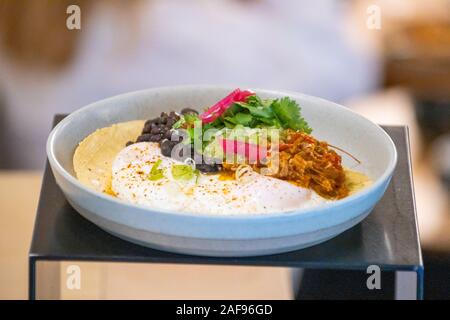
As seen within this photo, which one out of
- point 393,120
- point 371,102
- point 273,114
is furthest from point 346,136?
point 371,102

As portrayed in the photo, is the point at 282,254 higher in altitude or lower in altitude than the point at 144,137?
lower

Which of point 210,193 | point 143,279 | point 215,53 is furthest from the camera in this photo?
point 215,53

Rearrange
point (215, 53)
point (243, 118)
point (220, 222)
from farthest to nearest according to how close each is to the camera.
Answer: point (215, 53) → point (243, 118) → point (220, 222)

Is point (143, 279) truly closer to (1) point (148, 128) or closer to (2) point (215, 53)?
(1) point (148, 128)

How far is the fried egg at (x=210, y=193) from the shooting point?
1.18m

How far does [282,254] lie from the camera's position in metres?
1.15

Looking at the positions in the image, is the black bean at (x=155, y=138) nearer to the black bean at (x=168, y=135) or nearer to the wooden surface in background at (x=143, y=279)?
the black bean at (x=168, y=135)

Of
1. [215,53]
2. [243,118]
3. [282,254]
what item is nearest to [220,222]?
[282,254]

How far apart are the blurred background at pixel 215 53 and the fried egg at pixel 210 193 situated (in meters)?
1.49

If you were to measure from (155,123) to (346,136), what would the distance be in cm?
32

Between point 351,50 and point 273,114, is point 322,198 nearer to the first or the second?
point 273,114

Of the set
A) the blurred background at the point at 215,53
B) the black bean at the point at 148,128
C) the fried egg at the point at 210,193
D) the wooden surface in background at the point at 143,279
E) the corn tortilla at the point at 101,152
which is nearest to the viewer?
the fried egg at the point at 210,193

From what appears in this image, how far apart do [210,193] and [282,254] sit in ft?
0.46

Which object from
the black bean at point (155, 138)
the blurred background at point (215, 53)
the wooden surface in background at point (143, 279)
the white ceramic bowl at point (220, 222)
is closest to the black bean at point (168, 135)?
the black bean at point (155, 138)
